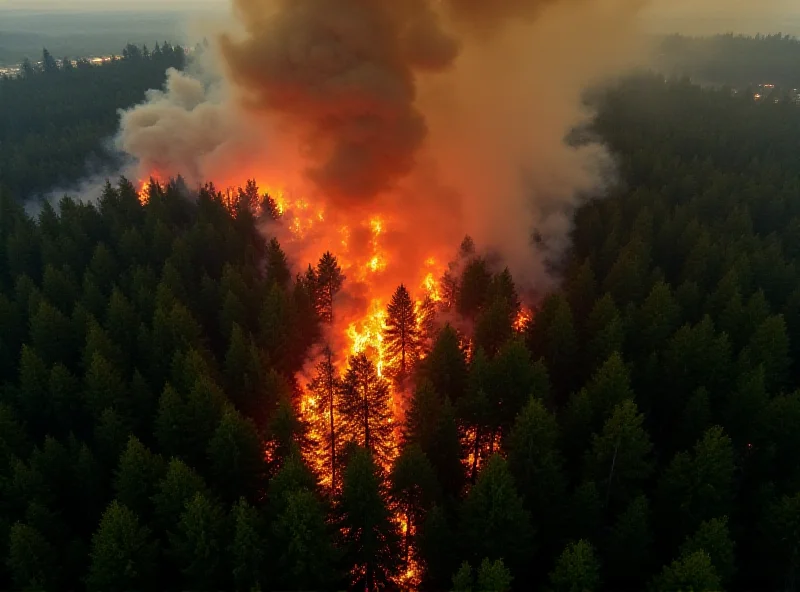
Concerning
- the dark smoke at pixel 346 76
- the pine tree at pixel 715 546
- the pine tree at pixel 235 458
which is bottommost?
the pine tree at pixel 715 546

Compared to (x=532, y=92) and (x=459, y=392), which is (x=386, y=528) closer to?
(x=459, y=392)

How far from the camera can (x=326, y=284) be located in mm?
38625

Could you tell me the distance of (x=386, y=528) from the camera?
69.4ft

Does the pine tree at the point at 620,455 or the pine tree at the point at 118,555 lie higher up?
the pine tree at the point at 620,455

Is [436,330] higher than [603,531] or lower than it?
higher

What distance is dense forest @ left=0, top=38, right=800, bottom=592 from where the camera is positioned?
19641 mm

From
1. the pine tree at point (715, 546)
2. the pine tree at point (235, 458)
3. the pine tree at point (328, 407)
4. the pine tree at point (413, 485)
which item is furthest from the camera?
the pine tree at point (328, 407)

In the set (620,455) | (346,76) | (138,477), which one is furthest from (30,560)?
(346,76)

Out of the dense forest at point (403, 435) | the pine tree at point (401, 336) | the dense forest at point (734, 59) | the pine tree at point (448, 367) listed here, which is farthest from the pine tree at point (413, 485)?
the dense forest at point (734, 59)

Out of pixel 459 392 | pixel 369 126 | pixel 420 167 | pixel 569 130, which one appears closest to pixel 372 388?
pixel 459 392

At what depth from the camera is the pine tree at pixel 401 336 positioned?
33.5 meters

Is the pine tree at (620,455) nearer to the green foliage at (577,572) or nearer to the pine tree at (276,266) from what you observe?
the green foliage at (577,572)

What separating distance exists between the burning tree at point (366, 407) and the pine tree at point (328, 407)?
73 cm

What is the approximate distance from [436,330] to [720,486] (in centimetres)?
1915
